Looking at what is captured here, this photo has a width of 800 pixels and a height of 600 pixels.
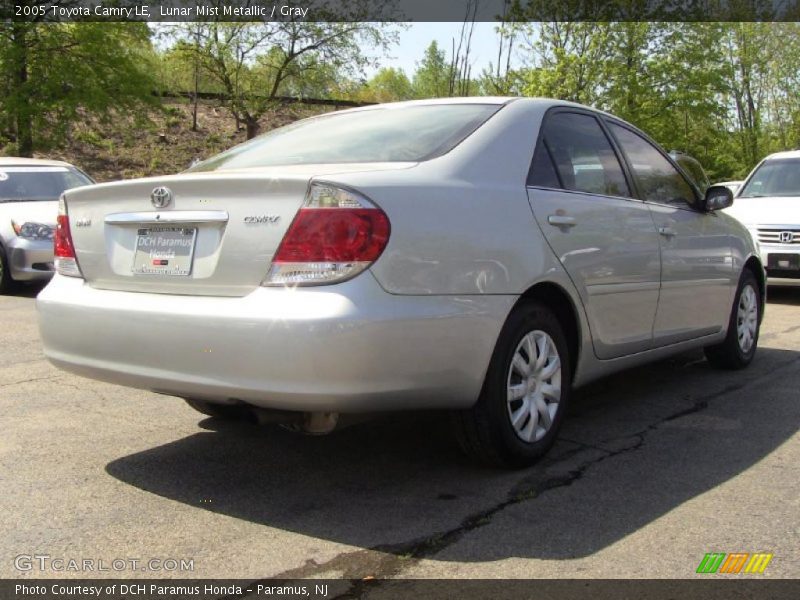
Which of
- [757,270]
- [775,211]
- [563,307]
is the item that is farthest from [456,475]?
[775,211]

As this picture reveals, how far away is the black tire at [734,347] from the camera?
19.3 ft

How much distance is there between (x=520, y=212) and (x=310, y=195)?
101 cm

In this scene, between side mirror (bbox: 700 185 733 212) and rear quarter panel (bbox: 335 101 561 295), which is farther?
side mirror (bbox: 700 185 733 212)

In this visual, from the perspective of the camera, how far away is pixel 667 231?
16.1 ft

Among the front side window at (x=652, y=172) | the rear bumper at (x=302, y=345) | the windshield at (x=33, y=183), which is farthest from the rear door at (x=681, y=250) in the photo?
the windshield at (x=33, y=183)

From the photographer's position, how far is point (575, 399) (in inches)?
206

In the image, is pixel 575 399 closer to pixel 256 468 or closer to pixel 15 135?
pixel 256 468

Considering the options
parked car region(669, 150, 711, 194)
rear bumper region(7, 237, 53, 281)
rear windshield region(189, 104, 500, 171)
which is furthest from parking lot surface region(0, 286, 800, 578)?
parked car region(669, 150, 711, 194)

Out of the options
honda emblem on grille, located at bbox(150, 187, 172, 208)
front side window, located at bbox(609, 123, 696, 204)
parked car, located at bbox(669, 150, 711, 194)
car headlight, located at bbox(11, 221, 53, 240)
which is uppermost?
parked car, located at bbox(669, 150, 711, 194)

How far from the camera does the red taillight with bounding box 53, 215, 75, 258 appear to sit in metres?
3.79

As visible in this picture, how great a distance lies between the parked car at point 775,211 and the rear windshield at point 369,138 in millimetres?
6979

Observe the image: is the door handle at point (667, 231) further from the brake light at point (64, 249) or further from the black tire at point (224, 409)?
the brake light at point (64, 249)

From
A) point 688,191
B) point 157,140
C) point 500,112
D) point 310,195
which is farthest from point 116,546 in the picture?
point 157,140

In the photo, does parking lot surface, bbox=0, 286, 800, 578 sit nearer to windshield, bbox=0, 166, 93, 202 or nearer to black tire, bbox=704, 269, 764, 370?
black tire, bbox=704, 269, 764, 370
